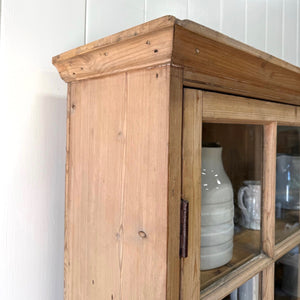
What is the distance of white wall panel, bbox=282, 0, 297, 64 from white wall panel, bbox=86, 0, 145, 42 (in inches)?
31.0

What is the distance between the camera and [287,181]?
2.29 feet

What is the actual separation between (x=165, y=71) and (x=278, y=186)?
41cm

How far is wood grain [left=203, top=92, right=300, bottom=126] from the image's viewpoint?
0.43m

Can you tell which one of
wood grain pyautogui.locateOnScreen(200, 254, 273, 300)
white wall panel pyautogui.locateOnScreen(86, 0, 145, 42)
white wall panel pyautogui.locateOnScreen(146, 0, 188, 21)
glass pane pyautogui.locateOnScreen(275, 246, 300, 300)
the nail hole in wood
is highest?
white wall panel pyautogui.locateOnScreen(146, 0, 188, 21)

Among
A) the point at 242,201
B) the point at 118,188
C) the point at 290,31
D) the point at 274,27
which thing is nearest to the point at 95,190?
the point at 118,188

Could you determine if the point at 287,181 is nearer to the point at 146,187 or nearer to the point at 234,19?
the point at 146,187

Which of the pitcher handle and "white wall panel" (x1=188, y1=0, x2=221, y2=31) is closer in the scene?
the pitcher handle

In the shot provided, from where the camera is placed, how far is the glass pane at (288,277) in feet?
2.13

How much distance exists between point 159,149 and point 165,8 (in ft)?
1.79

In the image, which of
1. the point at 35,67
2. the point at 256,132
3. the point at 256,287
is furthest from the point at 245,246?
the point at 35,67

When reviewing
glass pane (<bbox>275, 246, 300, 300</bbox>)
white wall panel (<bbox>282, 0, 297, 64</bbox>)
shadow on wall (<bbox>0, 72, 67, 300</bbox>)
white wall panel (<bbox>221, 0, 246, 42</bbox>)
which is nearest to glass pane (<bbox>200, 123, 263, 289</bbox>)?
glass pane (<bbox>275, 246, 300, 300</bbox>)

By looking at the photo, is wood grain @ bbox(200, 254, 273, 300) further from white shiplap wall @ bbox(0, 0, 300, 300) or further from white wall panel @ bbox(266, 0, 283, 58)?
white wall panel @ bbox(266, 0, 283, 58)

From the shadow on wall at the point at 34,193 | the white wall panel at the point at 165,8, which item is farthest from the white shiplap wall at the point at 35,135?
the white wall panel at the point at 165,8

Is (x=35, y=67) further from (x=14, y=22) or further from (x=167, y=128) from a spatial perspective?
(x=167, y=128)
